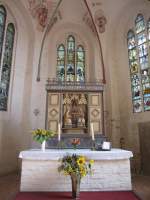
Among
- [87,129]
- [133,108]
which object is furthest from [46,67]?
[133,108]

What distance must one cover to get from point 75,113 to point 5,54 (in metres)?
5.09

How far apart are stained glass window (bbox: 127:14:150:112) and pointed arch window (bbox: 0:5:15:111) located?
6972 mm

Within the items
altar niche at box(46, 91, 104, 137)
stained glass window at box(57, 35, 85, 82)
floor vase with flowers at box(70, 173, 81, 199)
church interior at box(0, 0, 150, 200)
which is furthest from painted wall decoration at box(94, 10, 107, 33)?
floor vase with flowers at box(70, 173, 81, 199)

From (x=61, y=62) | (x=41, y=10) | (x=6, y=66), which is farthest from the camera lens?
(x=61, y=62)

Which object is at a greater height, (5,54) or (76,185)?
(5,54)

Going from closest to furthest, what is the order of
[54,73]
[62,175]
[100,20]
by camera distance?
[62,175], [100,20], [54,73]

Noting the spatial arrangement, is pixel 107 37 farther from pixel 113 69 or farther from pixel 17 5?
pixel 17 5

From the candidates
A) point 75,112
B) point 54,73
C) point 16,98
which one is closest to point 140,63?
point 75,112

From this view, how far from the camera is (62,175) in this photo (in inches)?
201

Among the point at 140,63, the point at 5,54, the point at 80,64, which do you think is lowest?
the point at 140,63

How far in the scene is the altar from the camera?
506cm

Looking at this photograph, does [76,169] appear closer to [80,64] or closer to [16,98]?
[16,98]

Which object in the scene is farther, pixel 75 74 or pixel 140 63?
pixel 75 74

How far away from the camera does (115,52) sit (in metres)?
11.1
